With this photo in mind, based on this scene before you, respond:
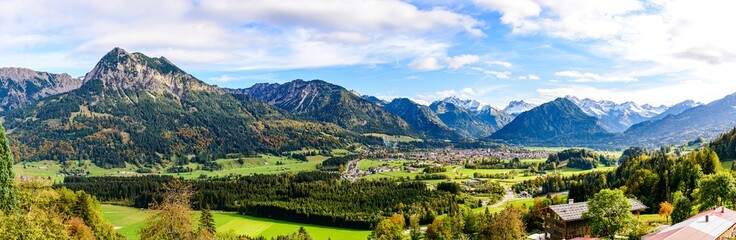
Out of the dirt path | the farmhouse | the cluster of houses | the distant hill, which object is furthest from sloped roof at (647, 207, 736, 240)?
the distant hill

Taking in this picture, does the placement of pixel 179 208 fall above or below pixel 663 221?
above

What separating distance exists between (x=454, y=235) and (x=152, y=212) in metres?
55.4

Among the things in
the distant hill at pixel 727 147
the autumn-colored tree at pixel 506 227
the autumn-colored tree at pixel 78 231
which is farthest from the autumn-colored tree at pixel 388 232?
the distant hill at pixel 727 147

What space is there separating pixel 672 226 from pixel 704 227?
6395 millimetres

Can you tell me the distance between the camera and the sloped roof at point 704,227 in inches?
1772

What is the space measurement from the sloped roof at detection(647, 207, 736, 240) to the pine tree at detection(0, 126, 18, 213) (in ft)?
243

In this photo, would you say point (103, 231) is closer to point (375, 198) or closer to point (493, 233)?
point (493, 233)

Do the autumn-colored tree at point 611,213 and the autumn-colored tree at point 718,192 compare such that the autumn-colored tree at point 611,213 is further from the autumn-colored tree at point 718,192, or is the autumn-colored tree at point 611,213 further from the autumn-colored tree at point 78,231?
the autumn-colored tree at point 78,231

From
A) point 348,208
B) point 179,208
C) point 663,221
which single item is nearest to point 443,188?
point 348,208

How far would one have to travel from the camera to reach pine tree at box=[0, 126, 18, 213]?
53281 mm

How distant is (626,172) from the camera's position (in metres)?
132

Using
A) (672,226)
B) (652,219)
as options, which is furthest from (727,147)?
(672,226)

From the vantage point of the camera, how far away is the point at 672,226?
176 feet

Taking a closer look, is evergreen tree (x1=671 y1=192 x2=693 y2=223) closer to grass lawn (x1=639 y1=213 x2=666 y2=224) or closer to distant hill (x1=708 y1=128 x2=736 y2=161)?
grass lawn (x1=639 y1=213 x2=666 y2=224)
